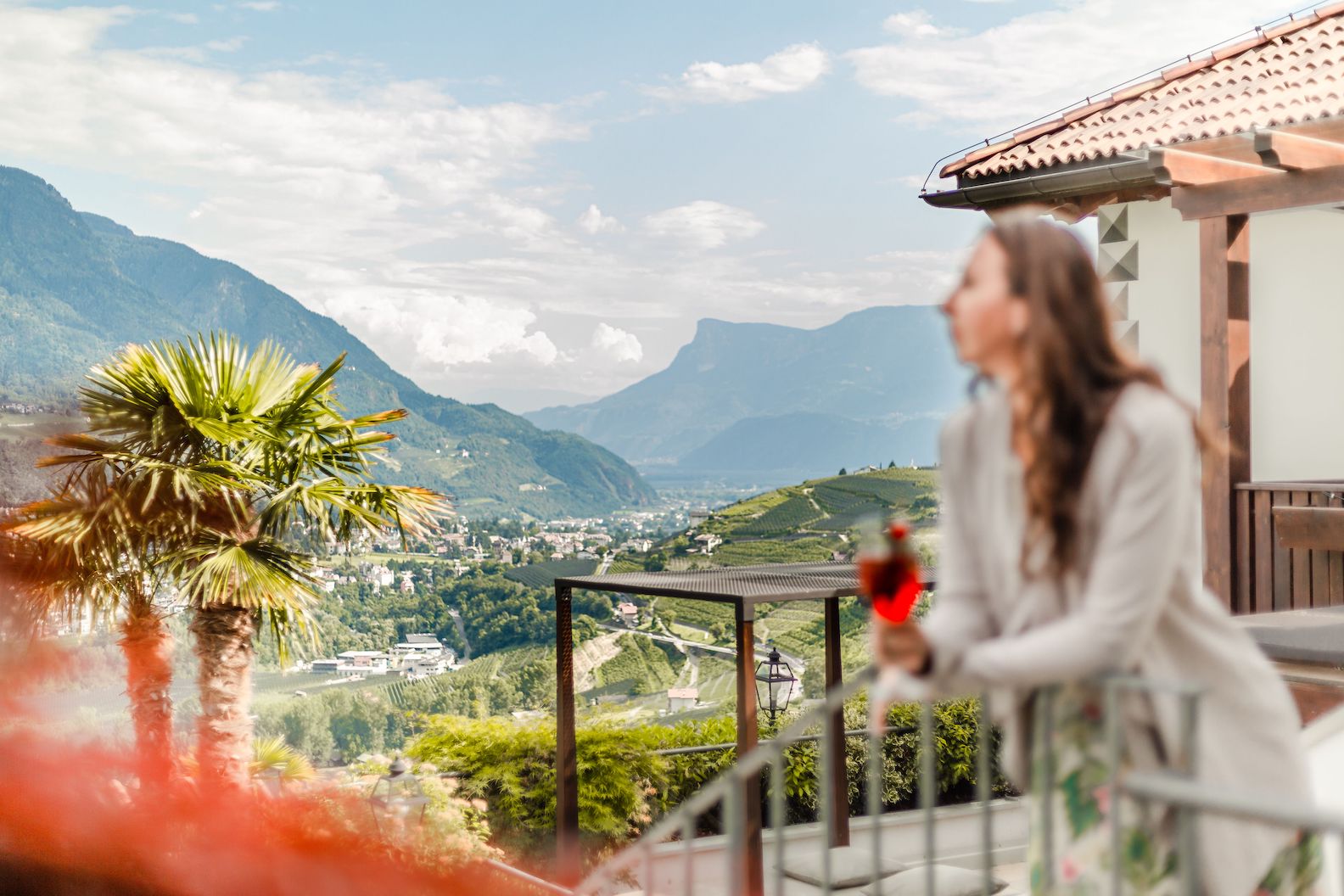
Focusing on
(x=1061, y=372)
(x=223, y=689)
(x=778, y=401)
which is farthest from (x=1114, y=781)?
(x=778, y=401)

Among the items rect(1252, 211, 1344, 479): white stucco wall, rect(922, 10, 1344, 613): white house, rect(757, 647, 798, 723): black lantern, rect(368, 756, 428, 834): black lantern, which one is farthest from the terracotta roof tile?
rect(368, 756, 428, 834): black lantern

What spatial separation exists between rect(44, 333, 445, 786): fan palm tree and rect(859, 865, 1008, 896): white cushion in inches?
180

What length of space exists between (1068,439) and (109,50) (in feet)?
210

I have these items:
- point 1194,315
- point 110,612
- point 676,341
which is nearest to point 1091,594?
point 1194,315

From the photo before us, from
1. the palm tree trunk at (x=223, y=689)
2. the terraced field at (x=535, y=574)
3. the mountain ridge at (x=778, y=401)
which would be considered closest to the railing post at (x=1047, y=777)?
the palm tree trunk at (x=223, y=689)

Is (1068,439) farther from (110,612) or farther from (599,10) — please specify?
(599,10)

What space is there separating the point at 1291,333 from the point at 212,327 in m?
47.0

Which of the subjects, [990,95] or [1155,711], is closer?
[1155,711]

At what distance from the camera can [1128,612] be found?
1.65 metres

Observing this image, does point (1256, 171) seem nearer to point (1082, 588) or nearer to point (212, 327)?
point (1082, 588)

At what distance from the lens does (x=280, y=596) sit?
873 centimetres

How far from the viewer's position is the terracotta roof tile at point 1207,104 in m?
8.32

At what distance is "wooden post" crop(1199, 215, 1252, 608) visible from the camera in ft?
20.7

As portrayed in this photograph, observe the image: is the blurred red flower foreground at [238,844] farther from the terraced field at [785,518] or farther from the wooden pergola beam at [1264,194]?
the terraced field at [785,518]
